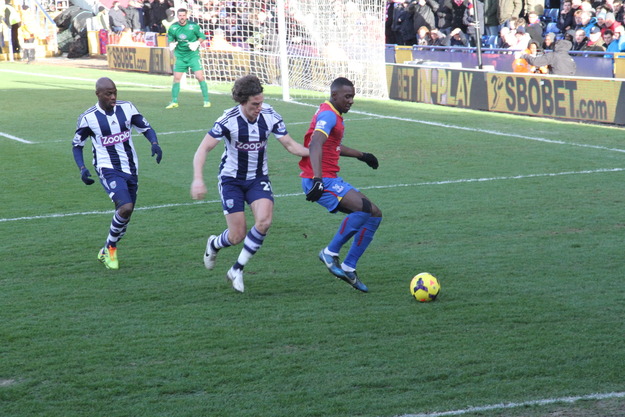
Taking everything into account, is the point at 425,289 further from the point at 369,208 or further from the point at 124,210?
the point at 124,210

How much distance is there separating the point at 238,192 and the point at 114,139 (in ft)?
5.28

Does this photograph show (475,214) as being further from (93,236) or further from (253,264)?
(93,236)

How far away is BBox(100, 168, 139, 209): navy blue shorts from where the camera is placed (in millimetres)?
8359

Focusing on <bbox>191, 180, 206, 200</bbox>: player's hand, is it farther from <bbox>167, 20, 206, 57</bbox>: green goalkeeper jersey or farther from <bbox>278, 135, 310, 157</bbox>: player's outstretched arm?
<bbox>167, 20, 206, 57</bbox>: green goalkeeper jersey

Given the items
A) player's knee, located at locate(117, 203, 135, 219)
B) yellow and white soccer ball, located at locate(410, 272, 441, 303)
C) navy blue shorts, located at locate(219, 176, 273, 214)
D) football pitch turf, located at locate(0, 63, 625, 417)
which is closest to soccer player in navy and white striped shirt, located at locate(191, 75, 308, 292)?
navy blue shorts, located at locate(219, 176, 273, 214)

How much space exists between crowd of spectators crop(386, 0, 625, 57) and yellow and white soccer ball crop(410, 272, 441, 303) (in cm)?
1490

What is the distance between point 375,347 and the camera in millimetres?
6016

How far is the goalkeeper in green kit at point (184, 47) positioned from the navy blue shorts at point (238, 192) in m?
→ 14.2

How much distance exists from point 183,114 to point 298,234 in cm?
1163

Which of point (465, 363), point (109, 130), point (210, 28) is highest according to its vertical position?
point (210, 28)

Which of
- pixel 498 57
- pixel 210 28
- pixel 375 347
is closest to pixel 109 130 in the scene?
pixel 375 347

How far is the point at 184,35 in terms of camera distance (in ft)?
72.2

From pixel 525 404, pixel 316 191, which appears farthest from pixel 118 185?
pixel 525 404

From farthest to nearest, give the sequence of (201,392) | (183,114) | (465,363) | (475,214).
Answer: (183,114) → (475,214) → (465,363) → (201,392)
